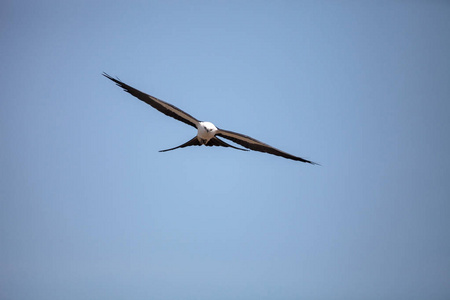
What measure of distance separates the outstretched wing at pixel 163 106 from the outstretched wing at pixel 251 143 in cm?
94

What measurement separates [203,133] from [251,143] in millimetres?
1511

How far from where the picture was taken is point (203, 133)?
1703cm

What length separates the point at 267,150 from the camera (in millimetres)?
17766

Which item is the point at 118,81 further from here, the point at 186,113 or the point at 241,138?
the point at 241,138

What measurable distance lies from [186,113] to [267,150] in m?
2.57

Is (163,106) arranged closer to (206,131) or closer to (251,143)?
(206,131)

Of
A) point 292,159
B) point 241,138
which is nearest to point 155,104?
point 241,138

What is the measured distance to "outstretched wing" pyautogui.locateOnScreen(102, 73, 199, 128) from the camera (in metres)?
16.7

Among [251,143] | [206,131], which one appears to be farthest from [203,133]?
[251,143]

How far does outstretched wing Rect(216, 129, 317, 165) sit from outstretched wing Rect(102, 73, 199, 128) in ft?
3.07

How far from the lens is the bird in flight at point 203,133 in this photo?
663 inches

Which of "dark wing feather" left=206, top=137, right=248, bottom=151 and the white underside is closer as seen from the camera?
the white underside

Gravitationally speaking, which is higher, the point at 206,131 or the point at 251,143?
the point at 251,143

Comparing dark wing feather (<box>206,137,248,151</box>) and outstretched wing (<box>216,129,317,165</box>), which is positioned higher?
outstretched wing (<box>216,129,317,165</box>)
